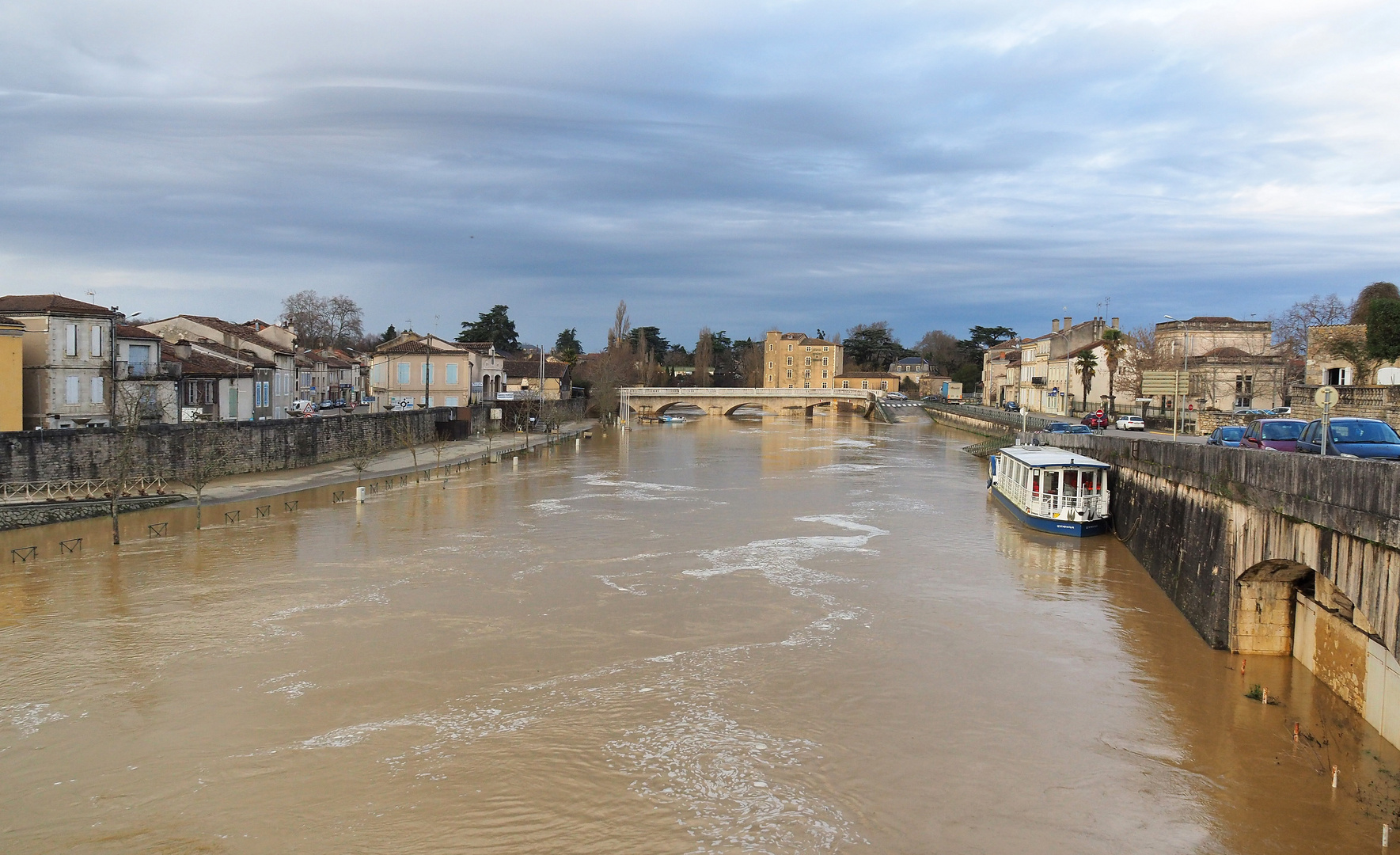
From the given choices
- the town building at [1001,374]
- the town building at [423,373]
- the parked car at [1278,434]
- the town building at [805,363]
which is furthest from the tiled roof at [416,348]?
the town building at [805,363]

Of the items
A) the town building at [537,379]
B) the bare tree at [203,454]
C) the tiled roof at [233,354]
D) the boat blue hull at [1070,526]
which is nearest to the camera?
the boat blue hull at [1070,526]

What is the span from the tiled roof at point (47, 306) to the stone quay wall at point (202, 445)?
5691 mm

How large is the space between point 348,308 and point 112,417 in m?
92.4

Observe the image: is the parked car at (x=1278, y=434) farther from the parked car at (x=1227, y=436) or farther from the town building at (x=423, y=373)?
the town building at (x=423, y=373)

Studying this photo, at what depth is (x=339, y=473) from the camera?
4381cm

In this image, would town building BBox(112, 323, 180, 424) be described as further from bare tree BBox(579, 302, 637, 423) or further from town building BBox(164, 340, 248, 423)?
bare tree BBox(579, 302, 637, 423)

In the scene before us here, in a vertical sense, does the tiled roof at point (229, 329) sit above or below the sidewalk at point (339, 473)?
above

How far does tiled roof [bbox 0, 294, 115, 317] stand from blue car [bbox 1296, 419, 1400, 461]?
40537 mm

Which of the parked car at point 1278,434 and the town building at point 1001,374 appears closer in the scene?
the parked car at point 1278,434

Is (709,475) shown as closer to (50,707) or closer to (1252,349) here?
(50,707)

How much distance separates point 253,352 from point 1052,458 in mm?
42692

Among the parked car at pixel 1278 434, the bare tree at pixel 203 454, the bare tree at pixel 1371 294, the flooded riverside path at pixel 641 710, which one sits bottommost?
the flooded riverside path at pixel 641 710

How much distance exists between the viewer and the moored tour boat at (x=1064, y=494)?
2950cm

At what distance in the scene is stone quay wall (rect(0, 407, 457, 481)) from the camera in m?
30.5
